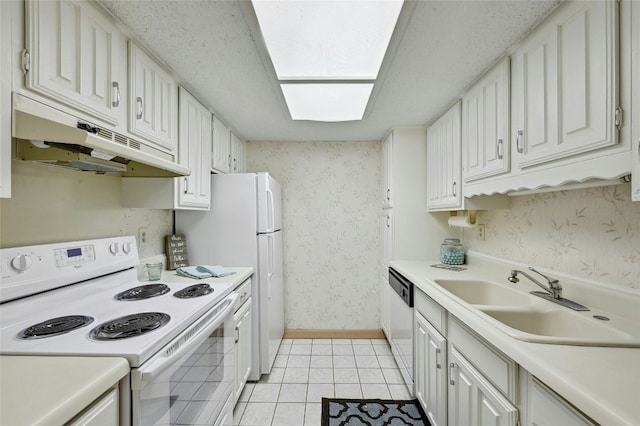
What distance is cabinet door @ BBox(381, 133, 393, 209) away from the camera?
2777mm

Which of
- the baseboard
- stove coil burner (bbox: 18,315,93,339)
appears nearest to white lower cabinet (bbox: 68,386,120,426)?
stove coil burner (bbox: 18,315,93,339)

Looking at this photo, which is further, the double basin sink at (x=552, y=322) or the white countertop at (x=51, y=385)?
the double basin sink at (x=552, y=322)

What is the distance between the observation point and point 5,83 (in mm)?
823

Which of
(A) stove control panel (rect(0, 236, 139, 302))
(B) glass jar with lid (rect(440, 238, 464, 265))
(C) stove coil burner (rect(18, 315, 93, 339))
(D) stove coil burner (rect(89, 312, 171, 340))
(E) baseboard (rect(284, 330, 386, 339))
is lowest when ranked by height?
(E) baseboard (rect(284, 330, 386, 339))

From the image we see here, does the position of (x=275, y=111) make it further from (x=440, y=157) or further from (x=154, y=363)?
(x=154, y=363)

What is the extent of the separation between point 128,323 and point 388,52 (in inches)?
66.7

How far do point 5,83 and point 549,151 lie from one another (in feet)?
6.49

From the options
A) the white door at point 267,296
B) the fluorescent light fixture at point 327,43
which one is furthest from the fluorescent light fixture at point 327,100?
the white door at point 267,296

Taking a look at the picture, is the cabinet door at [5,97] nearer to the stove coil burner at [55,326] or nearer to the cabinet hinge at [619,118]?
the stove coil burner at [55,326]

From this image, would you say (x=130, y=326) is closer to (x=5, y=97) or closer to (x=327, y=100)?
(x=5, y=97)

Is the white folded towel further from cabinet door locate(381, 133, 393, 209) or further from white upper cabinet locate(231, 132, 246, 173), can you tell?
cabinet door locate(381, 133, 393, 209)

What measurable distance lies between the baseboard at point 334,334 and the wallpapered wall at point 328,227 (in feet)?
0.19

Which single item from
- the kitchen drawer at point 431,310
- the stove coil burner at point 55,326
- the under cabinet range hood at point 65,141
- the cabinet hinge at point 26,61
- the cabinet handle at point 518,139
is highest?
the cabinet hinge at point 26,61

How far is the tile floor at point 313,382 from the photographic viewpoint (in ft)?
6.39
